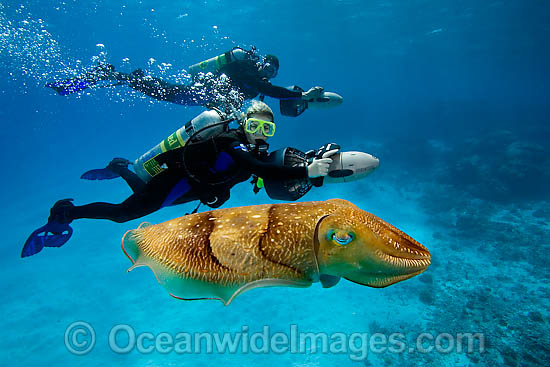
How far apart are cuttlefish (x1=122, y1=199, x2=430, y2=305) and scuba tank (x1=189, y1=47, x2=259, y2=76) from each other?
8.40m

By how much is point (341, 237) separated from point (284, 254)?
0.26m

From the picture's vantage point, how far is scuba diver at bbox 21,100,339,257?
3.46 meters

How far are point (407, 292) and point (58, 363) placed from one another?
14.3 metres

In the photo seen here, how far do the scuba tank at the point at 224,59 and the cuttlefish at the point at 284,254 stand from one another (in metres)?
8.40

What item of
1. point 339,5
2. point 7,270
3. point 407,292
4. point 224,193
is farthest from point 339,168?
point 339,5

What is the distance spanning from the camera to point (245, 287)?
3.85 feet

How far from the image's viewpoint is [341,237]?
3.75ft

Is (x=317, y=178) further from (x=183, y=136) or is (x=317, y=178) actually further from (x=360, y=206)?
(x=360, y=206)

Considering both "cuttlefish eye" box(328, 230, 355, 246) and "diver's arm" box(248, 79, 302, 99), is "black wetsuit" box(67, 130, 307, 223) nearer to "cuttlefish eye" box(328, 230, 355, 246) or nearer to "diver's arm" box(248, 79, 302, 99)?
"cuttlefish eye" box(328, 230, 355, 246)

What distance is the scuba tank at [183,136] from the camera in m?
4.08

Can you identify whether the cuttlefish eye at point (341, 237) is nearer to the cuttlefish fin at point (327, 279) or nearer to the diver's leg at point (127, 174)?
the cuttlefish fin at point (327, 279)

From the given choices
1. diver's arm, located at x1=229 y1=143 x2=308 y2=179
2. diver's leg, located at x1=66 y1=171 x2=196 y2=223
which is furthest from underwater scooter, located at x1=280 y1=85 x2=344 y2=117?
diver's arm, located at x1=229 y1=143 x2=308 y2=179

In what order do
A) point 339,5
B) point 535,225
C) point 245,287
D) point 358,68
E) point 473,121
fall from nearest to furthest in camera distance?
point 245,287 → point 535,225 → point 339,5 → point 473,121 → point 358,68

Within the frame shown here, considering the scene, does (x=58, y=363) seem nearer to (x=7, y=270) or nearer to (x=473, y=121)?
(x=7, y=270)
